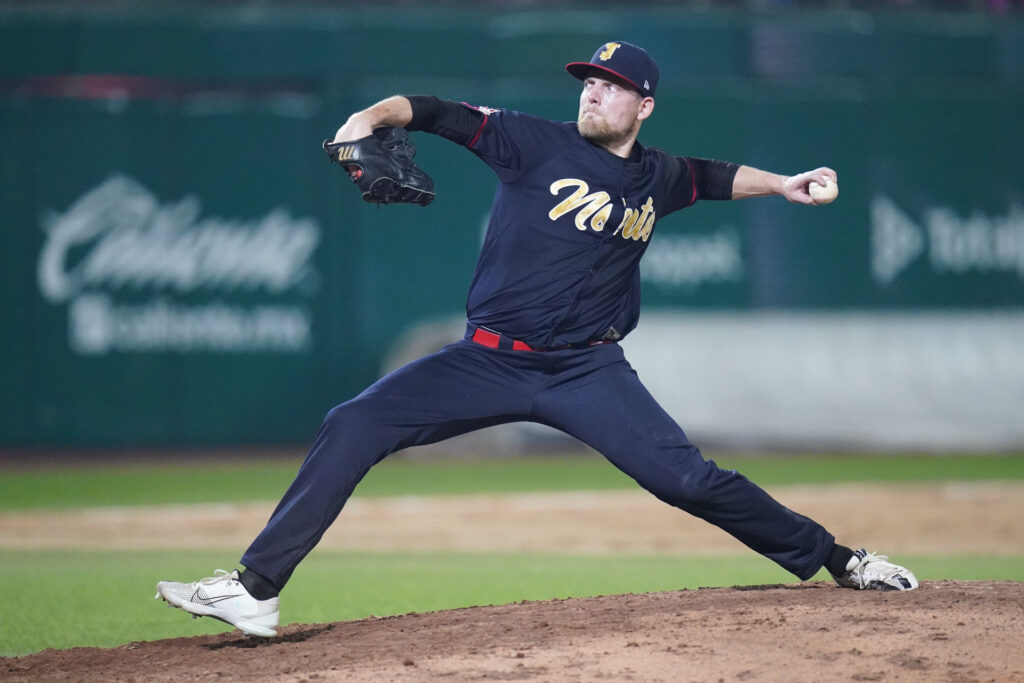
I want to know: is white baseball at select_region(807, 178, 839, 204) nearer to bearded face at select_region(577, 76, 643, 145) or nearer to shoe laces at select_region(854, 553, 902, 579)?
bearded face at select_region(577, 76, 643, 145)

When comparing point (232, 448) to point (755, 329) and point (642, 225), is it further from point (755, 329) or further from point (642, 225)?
point (642, 225)

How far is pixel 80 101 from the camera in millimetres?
13227

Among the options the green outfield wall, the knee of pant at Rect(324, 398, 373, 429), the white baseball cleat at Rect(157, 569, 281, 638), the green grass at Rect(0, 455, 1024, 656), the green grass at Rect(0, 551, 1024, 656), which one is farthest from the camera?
the green outfield wall

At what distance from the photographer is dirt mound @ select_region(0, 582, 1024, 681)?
11.9 ft

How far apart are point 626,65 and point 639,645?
1.91m

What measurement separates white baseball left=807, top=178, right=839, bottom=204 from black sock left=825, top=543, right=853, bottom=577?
47.1 inches

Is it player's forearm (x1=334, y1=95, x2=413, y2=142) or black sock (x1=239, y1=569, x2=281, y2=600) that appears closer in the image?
player's forearm (x1=334, y1=95, x2=413, y2=142)

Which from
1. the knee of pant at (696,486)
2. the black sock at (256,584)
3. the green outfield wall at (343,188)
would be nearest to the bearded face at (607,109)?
the knee of pant at (696,486)

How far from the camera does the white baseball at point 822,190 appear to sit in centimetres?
443

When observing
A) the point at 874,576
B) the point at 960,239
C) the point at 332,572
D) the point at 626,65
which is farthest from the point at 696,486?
the point at 960,239

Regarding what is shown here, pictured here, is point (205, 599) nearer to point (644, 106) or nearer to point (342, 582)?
point (644, 106)

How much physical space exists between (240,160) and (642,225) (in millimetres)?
Answer: 9582

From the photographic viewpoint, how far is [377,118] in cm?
389

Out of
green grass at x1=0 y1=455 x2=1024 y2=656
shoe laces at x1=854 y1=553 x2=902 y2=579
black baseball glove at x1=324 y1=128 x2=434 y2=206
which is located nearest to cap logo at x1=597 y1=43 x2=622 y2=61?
black baseball glove at x1=324 y1=128 x2=434 y2=206
